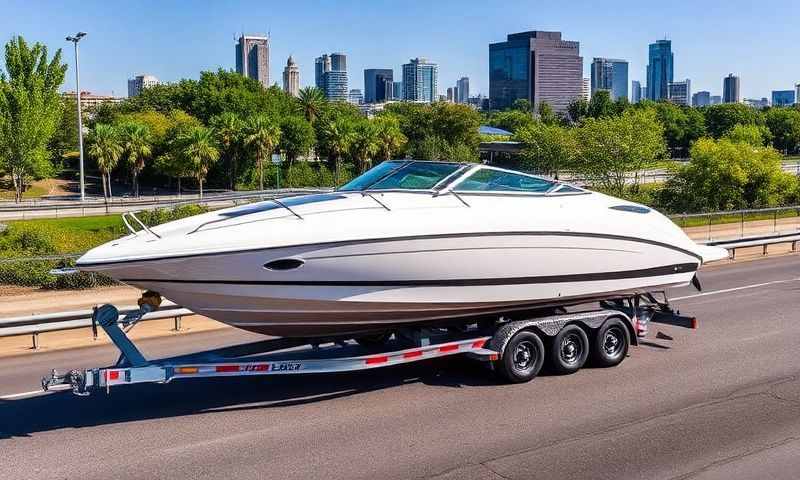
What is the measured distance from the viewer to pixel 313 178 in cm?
6819

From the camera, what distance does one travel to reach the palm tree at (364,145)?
201 ft

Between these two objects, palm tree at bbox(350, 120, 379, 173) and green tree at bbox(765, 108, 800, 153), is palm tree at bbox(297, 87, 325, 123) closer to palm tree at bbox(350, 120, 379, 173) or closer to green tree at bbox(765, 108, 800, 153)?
palm tree at bbox(350, 120, 379, 173)

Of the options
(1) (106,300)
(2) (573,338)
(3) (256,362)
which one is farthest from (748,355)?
(1) (106,300)

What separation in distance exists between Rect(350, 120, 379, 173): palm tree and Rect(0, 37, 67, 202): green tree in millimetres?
20821

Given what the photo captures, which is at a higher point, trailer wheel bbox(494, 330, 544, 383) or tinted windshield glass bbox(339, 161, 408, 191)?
tinted windshield glass bbox(339, 161, 408, 191)

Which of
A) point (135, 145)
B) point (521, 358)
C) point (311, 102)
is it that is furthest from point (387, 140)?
point (521, 358)

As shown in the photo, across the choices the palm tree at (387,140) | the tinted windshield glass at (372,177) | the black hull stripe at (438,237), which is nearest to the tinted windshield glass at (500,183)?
the black hull stripe at (438,237)

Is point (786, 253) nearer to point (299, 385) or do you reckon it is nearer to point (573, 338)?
point (573, 338)

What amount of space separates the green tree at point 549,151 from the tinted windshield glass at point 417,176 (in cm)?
3822

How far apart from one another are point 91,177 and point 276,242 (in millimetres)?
68052

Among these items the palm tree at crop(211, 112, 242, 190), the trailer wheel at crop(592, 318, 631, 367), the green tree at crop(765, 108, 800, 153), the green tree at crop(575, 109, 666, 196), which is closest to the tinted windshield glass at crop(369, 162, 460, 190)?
the trailer wheel at crop(592, 318, 631, 367)

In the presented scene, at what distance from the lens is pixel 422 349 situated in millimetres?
10227

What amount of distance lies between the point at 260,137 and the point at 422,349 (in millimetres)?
51975

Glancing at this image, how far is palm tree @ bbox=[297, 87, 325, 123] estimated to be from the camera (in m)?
82.1
